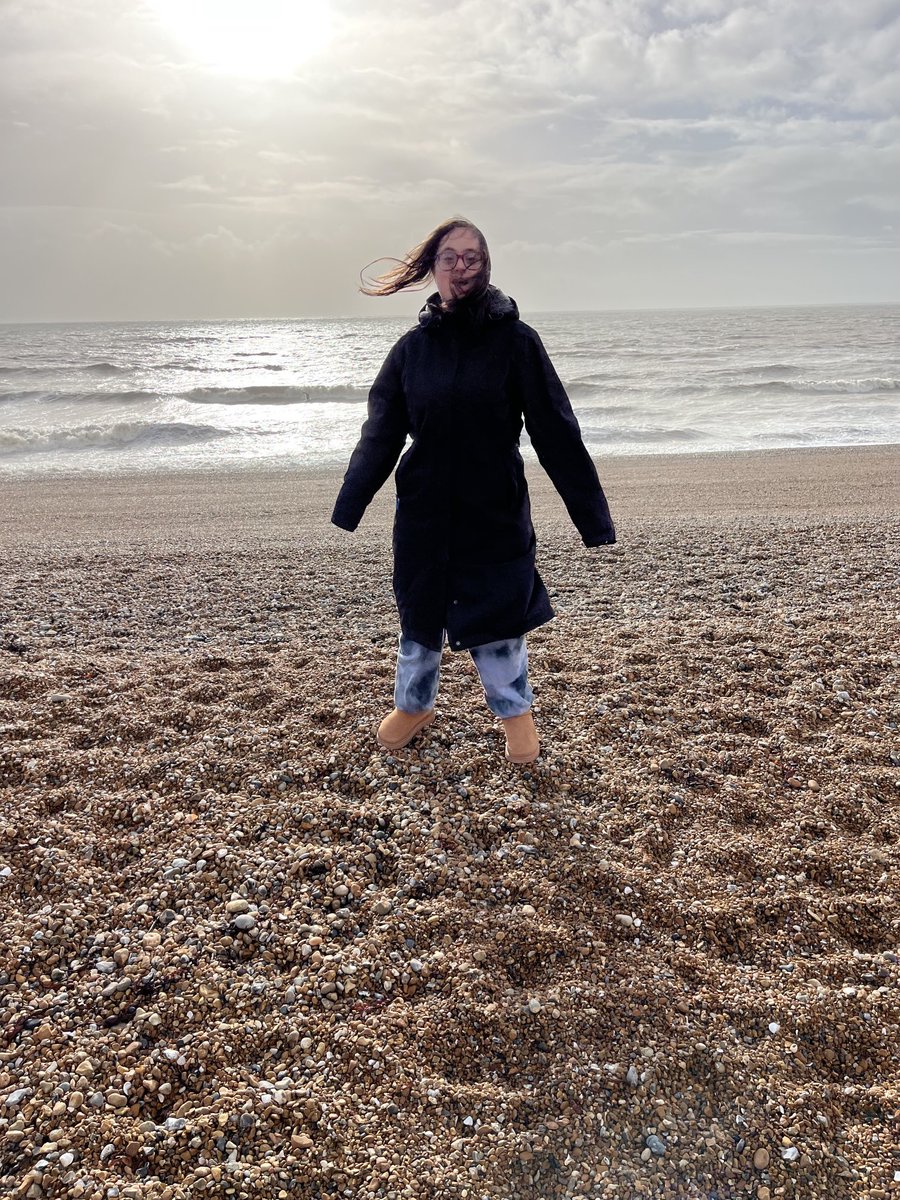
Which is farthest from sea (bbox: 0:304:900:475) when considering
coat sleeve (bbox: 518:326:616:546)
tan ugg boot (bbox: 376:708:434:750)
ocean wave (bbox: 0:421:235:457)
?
coat sleeve (bbox: 518:326:616:546)

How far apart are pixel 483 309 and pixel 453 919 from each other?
7.20 ft

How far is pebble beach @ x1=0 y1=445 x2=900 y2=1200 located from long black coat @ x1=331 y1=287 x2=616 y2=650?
31.0 inches

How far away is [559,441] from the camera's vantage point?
10.4 ft

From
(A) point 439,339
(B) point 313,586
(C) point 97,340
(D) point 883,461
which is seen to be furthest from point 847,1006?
(C) point 97,340

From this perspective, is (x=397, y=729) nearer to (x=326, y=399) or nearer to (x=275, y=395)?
(x=326, y=399)

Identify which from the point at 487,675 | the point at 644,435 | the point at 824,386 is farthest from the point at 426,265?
the point at 824,386

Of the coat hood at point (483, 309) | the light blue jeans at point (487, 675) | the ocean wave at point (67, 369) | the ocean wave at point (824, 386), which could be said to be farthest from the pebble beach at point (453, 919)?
the ocean wave at point (67, 369)

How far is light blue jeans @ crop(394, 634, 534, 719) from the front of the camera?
3369 millimetres

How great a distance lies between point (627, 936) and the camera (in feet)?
8.56

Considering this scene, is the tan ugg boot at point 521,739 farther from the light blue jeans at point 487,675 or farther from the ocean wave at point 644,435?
the ocean wave at point 644,435

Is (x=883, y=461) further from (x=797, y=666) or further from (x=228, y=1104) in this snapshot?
(x=228, y=1104)

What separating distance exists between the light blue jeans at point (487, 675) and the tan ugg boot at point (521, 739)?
55 millimetres

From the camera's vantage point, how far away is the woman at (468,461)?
3047mm

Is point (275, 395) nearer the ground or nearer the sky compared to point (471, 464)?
nearer the sky
